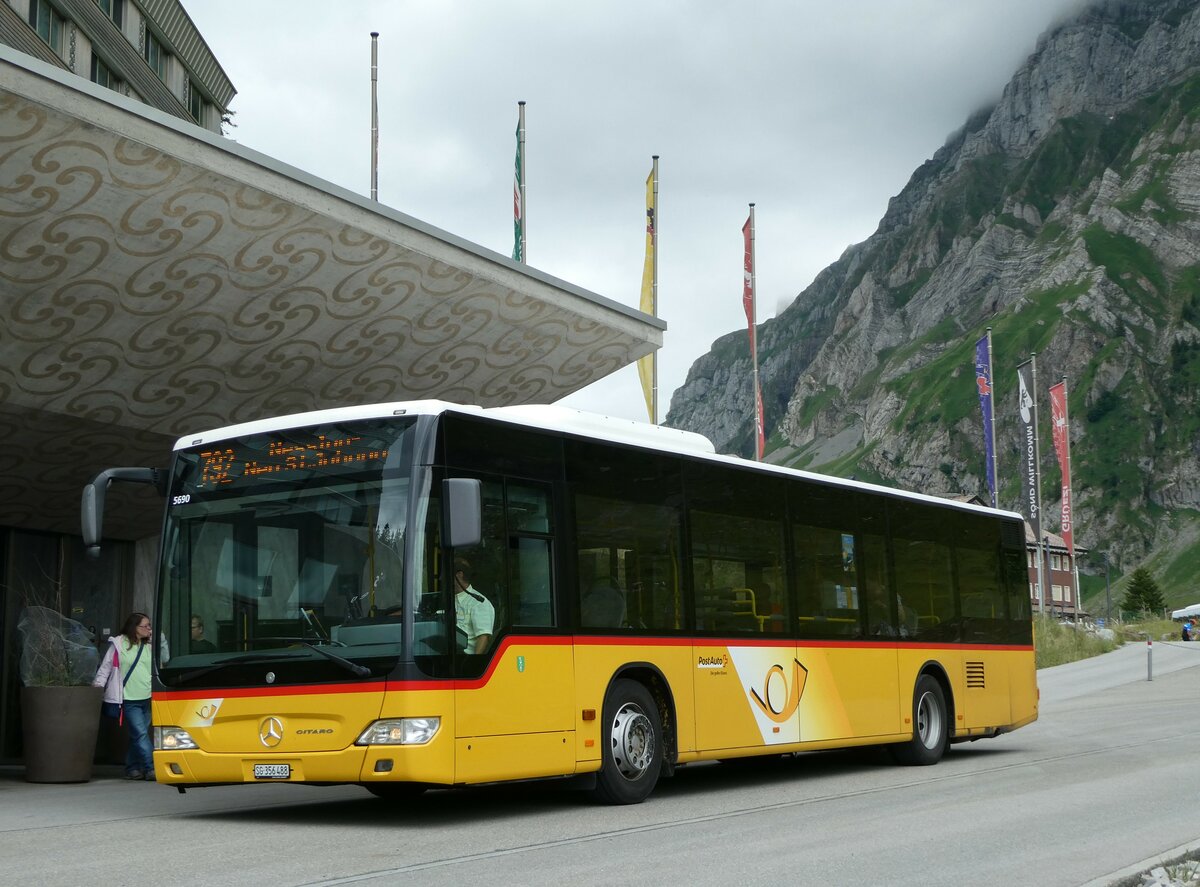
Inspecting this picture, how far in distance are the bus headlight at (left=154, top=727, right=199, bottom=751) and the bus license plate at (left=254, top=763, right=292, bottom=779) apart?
0.59 m

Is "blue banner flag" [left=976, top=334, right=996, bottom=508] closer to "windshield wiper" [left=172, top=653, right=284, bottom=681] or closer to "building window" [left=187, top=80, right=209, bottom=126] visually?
"building window" [left=187, top=80, right=209, bottom=126]

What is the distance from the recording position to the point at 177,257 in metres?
14.5

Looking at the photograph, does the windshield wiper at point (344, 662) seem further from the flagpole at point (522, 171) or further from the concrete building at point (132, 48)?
the concrete building at point (132, 48)

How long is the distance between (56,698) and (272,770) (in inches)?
226

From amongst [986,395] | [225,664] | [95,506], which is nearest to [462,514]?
[225,664]

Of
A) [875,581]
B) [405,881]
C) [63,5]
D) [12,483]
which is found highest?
[63,5]


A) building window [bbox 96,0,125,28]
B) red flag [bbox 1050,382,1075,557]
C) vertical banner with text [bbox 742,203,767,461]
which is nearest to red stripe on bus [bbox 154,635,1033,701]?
vertical banner with text [bbox 742,203,767,461]

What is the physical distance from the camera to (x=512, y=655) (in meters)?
9.62

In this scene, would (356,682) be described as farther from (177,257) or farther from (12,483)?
(12,483)

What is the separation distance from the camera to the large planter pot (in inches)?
559

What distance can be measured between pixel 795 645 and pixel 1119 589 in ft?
466

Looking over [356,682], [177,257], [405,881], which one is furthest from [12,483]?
[405,881]

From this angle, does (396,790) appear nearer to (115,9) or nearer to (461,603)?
(461,603)

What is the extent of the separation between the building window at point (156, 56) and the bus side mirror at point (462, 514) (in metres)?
35.2
